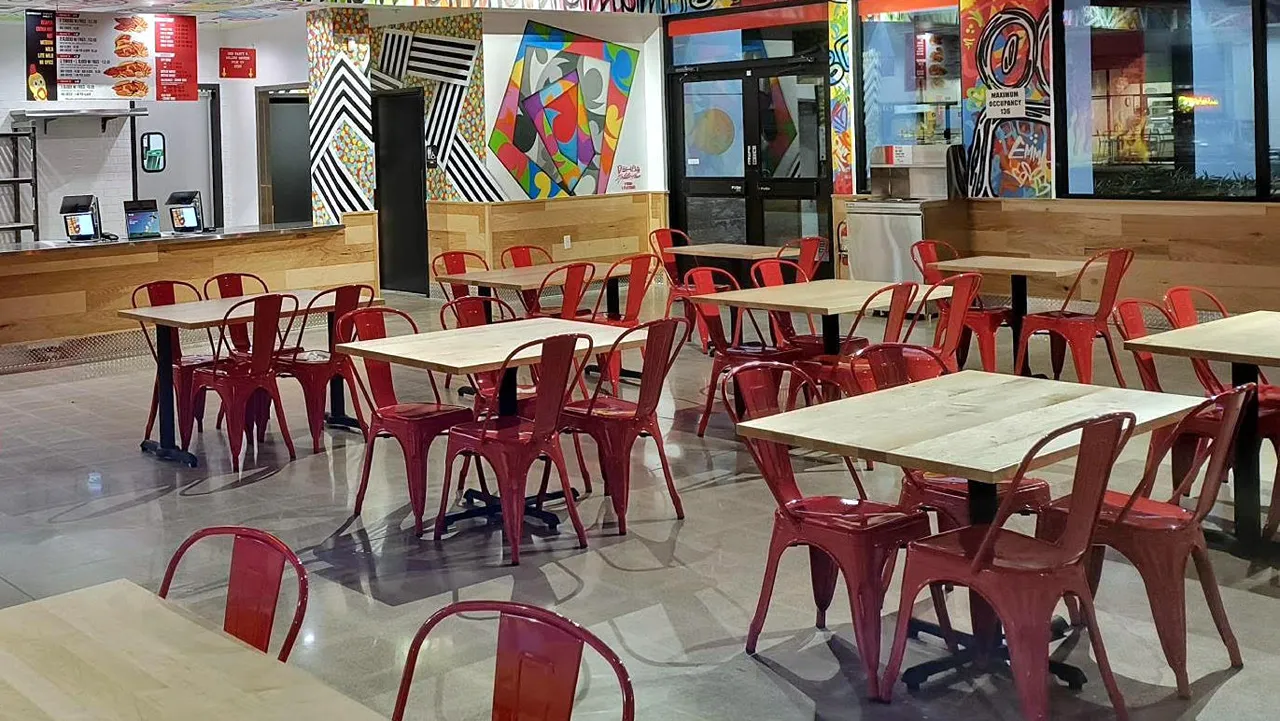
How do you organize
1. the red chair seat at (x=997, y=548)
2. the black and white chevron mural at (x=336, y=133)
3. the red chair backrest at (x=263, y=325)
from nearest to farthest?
the red chair seat at (x=997, y=548)
the red chair backrest at (x=263, y=325)
the black and white chevron mural at (x=336, y=133)

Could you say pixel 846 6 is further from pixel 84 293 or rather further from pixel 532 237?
pixel 84 293

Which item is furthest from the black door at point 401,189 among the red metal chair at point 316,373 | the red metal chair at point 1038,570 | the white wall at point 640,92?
the red metal chair at point 1038,570

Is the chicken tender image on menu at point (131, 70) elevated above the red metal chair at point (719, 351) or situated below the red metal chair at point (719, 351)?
above

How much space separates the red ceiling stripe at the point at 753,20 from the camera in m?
12.7

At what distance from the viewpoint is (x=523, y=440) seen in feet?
17.1

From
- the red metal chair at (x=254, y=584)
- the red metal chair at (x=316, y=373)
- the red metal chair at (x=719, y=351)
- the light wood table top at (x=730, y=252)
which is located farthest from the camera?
the light wood table top at (x=730, y=252)

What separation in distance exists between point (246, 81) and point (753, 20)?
17.5 ft

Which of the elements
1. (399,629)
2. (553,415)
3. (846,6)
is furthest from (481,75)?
(399,629)

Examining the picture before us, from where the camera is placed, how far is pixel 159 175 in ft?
47.9

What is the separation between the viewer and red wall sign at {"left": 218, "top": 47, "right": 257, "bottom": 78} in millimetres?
14023

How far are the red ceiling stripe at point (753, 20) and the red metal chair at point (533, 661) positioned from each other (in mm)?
10859

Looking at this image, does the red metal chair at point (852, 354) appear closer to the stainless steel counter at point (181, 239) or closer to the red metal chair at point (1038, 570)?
the red metal chair at point (1038, 570)

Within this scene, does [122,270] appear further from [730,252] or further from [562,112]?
[562,112]

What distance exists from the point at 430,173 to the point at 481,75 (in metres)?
1.24
